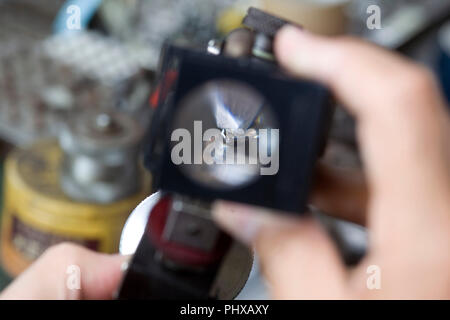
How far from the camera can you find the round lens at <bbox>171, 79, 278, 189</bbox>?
247 mm

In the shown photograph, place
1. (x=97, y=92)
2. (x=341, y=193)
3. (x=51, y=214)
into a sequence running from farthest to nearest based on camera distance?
(x=97, y=92) < (x=51, y=214) < (x=341, y=193)

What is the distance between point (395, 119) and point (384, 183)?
0.03m

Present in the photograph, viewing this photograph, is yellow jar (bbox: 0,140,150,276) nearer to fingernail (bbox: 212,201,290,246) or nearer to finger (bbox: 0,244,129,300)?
finger (bbox: 0,244,129,300)

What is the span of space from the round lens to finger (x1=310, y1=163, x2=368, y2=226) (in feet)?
0.28

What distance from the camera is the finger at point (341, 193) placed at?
0.35 metres

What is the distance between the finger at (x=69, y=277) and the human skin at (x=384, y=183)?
134 millimetres

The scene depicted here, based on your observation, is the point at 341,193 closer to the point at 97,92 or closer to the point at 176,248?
the point at 176,248

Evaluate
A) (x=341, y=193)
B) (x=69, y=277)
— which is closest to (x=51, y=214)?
(x=69, y=277)

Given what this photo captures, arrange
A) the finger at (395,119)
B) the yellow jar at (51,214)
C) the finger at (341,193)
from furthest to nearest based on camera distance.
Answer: the yellow jar at (51,214), the finger at (341,193), the finger at (395,119)

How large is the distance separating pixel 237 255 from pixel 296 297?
0.08m

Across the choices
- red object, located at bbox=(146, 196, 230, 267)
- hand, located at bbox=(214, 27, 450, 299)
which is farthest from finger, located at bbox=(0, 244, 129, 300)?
hand, located at bbox=(214, 27, 450, 299)

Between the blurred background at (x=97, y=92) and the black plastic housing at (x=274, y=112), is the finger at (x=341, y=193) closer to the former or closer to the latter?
the black plastic housing at (x=274, y=112)

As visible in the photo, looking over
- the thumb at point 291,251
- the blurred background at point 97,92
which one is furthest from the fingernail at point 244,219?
the blurred background at point 97,92

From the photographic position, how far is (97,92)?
2.61 ft
